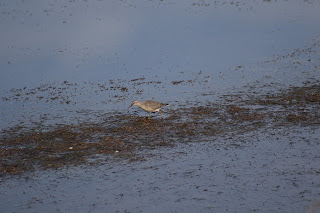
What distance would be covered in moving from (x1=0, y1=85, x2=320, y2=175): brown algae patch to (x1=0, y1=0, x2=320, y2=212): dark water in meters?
0.64

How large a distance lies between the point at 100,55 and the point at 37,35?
33.3 feet

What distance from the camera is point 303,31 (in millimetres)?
44031

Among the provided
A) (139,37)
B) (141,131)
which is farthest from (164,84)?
(139,37)

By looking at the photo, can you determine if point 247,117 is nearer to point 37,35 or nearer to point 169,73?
point 169,73

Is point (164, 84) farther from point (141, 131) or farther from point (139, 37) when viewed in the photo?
point (139, 37)

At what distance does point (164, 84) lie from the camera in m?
28.7

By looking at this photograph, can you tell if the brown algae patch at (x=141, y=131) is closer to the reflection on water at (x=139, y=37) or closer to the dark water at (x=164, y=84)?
the dark water at (x=164, y=84)

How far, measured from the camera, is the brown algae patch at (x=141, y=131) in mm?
17766

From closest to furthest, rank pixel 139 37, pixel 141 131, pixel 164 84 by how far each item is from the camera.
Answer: pixel 141 131 → pixel 164 84 → pixel 139 37

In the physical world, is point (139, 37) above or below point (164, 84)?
above

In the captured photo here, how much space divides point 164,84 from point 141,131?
8.59 meters

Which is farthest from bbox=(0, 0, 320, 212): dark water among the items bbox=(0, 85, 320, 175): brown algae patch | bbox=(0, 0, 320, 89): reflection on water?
bbox=(0, 85, 320, 175): brown algae patch

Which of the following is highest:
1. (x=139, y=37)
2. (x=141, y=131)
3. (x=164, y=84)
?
(x=139, y=37)

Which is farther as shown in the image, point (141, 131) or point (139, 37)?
point (139, 37)
